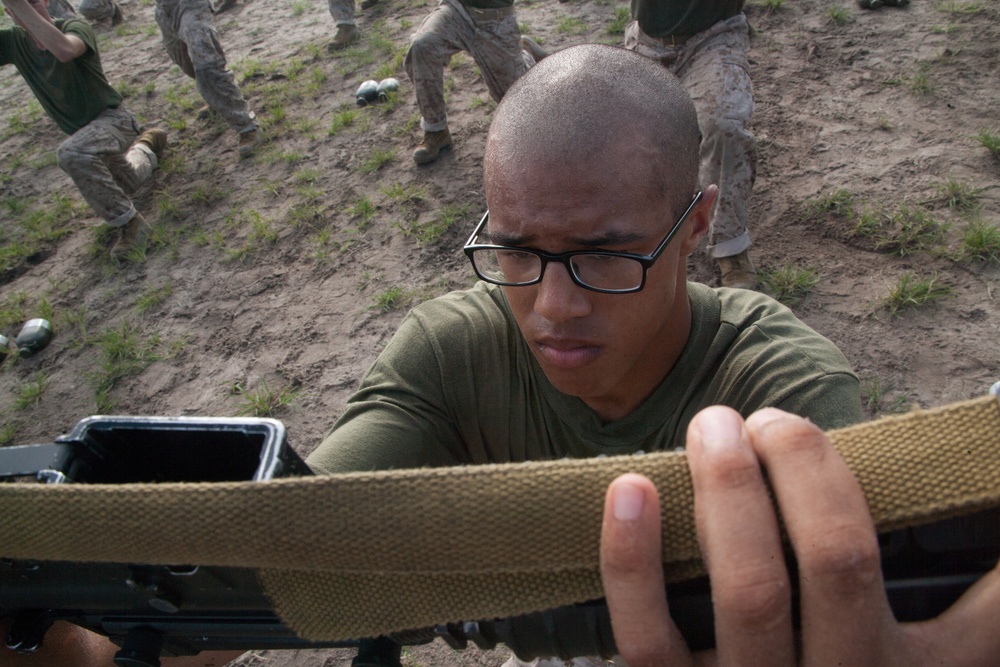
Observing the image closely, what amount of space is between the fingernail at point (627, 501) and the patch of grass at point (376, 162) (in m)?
5.35

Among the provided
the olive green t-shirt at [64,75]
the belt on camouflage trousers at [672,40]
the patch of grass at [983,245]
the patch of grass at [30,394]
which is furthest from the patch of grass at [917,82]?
the olive green t-shirt at [64,75]

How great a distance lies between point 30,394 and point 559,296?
4.62 meters

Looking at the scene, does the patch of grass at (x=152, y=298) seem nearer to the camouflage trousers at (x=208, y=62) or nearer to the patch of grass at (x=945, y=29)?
the camouflage trousers at (x=208, y=62)

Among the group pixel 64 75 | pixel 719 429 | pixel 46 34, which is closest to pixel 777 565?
pixel 719 429

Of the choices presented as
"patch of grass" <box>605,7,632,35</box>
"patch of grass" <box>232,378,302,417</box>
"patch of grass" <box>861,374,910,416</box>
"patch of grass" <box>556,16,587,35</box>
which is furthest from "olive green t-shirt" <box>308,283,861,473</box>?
"patch of grass" <box>556,16,587,35</box>

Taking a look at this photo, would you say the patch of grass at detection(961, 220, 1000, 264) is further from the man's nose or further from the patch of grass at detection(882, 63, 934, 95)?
the man's nose

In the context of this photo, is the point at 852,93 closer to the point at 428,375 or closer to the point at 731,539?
the point at 428,375

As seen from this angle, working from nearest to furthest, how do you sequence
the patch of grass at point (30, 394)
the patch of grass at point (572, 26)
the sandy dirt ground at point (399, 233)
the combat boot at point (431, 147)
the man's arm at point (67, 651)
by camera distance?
the man's arm at point (67, 651), the sandy dirt ground at point (399, 233), the patch of grass at point (30, 394), the combat boot at point (431, 147), the patch of grass at point (572, 26)

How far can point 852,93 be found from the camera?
4.88m

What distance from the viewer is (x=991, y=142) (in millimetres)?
4012

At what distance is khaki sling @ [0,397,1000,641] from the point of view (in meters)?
0.68

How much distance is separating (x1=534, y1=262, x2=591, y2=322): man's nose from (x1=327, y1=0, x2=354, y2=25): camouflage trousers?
7.28 meters

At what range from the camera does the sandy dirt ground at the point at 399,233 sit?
3557 mm

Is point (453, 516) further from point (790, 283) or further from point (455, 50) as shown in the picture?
point (455, 50)
